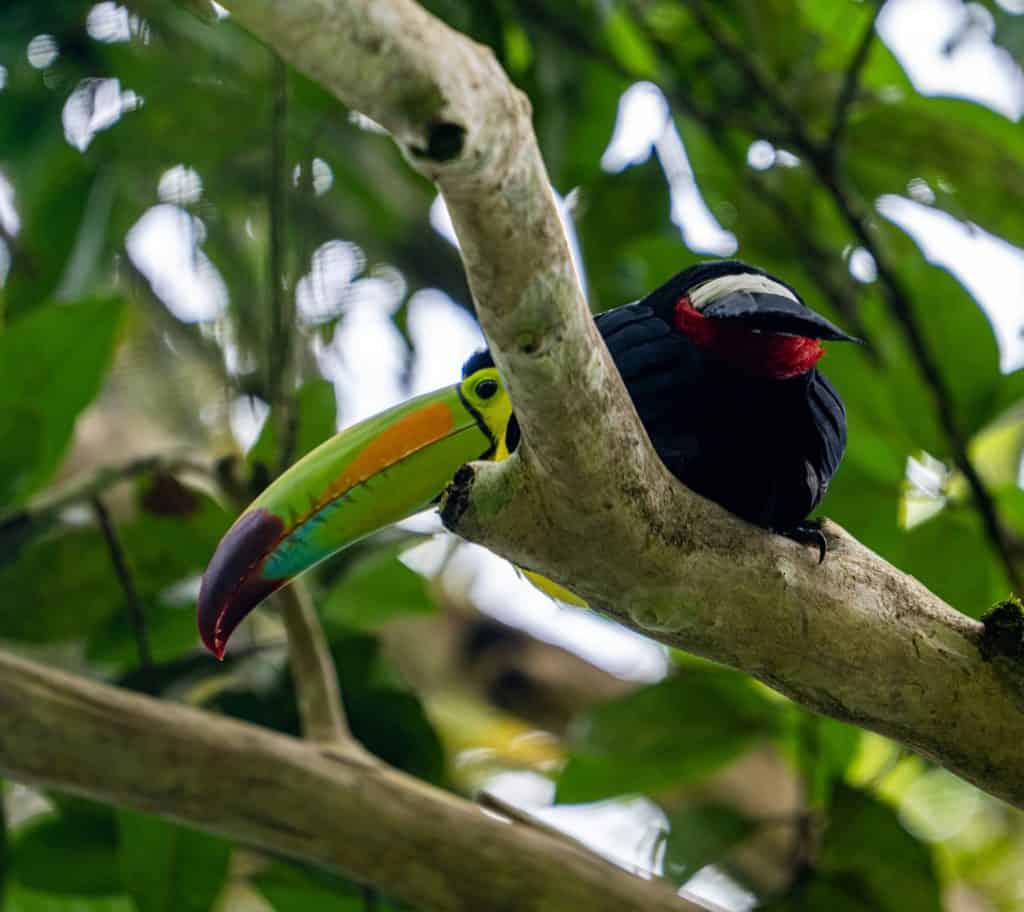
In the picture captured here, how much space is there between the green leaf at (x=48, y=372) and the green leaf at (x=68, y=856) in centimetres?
36

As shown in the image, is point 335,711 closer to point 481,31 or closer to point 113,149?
point 481,31

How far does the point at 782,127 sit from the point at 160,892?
111 cm

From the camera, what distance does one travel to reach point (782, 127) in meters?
1.57

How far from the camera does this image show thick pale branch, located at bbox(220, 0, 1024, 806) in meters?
0.52

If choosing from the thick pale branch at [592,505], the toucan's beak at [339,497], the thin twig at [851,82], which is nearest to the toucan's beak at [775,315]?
the thick pale branch at [592,505]

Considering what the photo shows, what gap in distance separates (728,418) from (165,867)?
2.55 ft

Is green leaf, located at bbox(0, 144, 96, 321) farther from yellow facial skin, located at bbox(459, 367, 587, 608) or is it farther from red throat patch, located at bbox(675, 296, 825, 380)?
red throat patch, located at bbox(675, 296, 825, 380)

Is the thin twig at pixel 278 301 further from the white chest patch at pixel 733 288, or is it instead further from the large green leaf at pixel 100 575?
the white chest patch at pixel 733 288

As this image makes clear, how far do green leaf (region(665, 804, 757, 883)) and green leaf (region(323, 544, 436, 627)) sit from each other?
1.27 feet

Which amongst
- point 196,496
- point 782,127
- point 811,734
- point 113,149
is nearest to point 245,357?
point 113,149

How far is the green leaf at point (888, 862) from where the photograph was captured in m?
1.32

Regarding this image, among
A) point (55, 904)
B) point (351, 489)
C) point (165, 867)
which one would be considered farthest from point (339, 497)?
point (55, 904)

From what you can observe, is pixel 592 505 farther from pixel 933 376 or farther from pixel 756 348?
pixel 933 376

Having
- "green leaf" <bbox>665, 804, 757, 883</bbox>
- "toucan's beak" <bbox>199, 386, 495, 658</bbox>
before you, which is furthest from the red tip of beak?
"green leaf" <bbox>665, 804, 757, 883</bbox>
